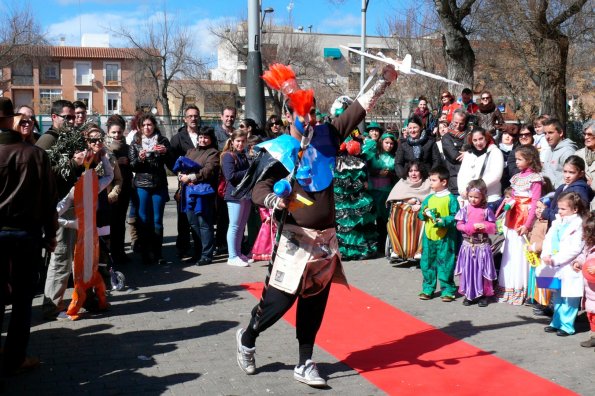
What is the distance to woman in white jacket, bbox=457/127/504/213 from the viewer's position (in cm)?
780

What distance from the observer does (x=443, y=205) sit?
7.38 meters

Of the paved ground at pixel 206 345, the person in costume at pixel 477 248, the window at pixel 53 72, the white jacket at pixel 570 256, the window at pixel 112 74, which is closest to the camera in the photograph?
the paved ground at pixel 206 345

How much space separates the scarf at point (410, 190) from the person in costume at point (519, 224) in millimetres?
1765

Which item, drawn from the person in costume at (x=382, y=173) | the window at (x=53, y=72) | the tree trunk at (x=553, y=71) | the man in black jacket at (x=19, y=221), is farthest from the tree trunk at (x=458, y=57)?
the window at (x=53, y=72)

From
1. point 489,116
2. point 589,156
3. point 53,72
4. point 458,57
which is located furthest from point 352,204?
point 53,72

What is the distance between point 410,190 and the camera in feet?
29.3

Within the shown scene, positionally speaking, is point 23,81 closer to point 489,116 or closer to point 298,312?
point 489,116

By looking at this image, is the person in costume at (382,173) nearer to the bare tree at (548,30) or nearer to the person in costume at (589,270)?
the person in costume at (589,270)

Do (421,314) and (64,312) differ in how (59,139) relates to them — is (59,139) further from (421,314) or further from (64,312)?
(421,314)

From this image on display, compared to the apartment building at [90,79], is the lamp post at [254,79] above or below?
below

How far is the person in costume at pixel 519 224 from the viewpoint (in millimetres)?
7074

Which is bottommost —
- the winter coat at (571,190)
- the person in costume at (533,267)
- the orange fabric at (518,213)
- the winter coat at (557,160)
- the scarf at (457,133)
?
the person in costume at (533,267)

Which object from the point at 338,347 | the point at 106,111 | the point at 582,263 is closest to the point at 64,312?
the point at 338,347

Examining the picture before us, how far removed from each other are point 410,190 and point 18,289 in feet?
17.9
